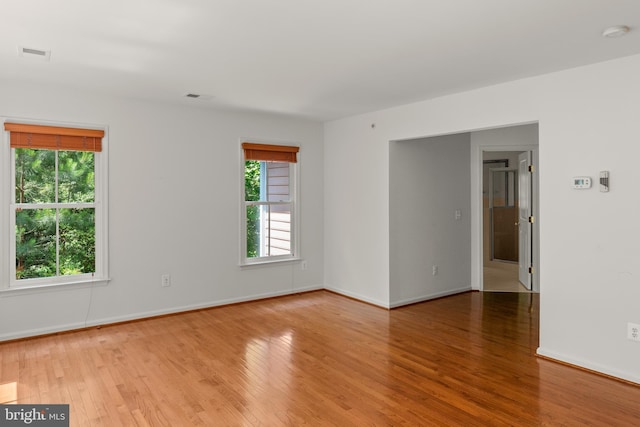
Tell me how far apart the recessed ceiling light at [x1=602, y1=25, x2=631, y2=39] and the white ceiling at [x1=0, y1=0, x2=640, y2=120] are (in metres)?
0.05

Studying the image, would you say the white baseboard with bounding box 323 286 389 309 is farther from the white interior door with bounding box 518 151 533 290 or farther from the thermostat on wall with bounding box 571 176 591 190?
the thermostat on wall with bounding box 571 176 591 190

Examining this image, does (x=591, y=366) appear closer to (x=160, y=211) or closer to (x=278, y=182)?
(x=278, y=182)

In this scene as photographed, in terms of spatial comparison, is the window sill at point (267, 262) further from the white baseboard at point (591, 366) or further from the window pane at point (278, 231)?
the white baseboard at point (591, 366)

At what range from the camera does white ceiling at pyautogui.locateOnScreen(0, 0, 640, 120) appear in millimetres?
2430

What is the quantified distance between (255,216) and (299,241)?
2.40ft

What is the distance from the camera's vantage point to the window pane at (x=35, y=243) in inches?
164

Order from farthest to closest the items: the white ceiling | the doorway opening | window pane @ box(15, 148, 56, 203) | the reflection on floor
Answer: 1. the doorway opening
2. the reflection on floor
3. window pane @ box(15, 148, 56, 203)
4. the white ceiling

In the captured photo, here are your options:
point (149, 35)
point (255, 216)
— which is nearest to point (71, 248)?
point (255, 216)

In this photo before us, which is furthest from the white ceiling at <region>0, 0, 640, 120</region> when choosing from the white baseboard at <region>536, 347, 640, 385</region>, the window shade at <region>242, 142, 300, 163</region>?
the white baseboard at <region>536, 347, 640, 385</region>

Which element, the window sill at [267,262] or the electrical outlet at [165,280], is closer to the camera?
the electrical outlet at [165,280]

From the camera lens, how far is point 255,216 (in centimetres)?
568

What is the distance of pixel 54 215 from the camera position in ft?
14.1

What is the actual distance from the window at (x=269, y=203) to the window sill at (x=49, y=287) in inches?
66.8

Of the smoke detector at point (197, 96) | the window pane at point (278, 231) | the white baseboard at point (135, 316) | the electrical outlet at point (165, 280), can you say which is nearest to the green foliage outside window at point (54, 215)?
the white baseboard at point (135, 316)
